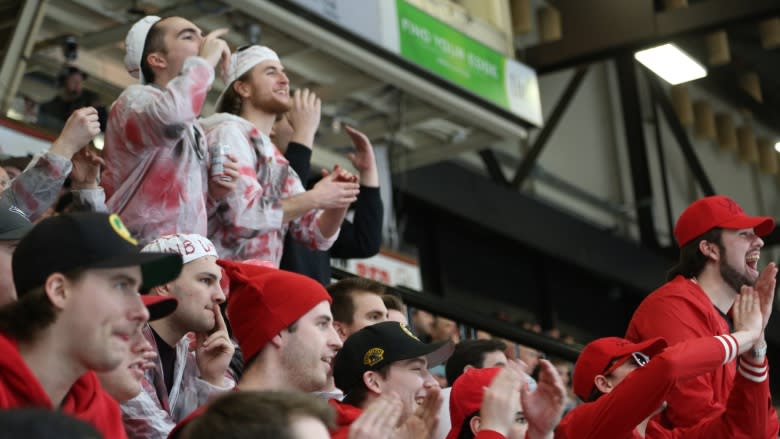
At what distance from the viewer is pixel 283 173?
4.46 meters

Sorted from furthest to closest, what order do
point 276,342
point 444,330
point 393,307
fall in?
point 444,330 → point 393,307 → point 276,342

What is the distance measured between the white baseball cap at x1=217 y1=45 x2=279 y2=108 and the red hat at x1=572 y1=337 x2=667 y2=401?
1.62 m

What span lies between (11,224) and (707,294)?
2531mm

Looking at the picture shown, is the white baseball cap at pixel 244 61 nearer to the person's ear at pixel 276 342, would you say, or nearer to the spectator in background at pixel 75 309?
the person's ear at pixel 276 342

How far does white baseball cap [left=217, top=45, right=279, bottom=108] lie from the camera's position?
4.56m

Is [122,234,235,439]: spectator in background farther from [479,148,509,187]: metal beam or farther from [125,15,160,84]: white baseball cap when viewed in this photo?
[479,148,509,187]: metal beam

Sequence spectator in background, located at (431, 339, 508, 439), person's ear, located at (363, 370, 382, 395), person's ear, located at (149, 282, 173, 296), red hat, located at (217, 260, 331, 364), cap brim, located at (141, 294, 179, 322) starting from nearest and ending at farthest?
cap brim, located at (141, 294, 179, 322) < red hat, located at (217, 260, 331, 364) < person's ear, located at (363, 370, 382, 395) < person's ear, located at (149, 282, 173, 296) < spectator in background, located at (431, 339, 508, 439)

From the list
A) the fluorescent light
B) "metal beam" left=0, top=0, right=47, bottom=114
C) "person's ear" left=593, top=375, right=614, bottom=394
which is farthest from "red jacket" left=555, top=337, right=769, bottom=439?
the fluorescent light

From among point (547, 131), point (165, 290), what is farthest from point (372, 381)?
point (547, 131)

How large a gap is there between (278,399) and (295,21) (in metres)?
5.82

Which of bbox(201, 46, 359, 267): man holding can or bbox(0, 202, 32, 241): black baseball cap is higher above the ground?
bbox(0, 202, 32, 241): black baseball cap

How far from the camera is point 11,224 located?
3.22m

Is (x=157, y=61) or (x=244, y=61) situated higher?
(x=157, y=61)

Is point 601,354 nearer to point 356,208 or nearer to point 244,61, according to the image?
point 356,208
